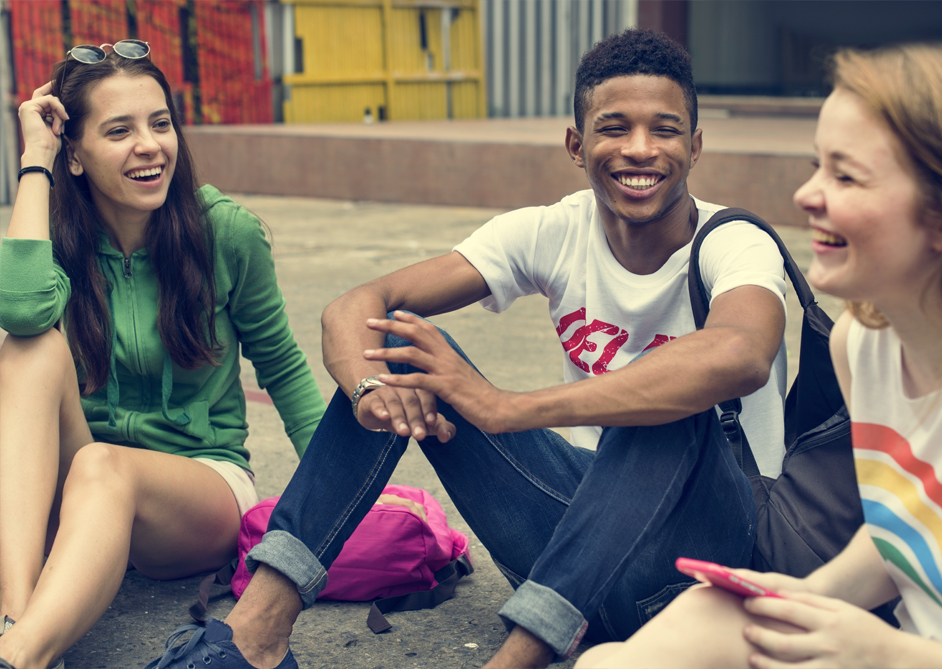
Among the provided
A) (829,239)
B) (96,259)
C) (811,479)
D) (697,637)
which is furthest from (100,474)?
(829,239)

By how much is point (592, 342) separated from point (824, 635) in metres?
1.08

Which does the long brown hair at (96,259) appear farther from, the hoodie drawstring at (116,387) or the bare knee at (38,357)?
the bare knee at (38,357)

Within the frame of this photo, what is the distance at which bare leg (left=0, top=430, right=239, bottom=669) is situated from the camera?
2.04 meters

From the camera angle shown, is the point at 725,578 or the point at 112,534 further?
the point at 112,534

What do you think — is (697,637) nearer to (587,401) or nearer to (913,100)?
(587,401)

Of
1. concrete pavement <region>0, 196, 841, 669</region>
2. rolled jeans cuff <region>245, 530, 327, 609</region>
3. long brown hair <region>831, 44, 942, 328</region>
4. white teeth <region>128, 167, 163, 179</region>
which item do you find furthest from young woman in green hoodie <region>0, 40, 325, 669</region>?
long brown hair <region>831, 44, 942, 328</region>

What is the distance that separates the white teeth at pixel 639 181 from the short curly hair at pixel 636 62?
6.9 inches

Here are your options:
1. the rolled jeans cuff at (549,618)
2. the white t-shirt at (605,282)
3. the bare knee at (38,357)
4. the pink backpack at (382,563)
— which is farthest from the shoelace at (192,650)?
the white t-shirt at (605,282)

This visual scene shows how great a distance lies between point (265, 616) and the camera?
6.90ft

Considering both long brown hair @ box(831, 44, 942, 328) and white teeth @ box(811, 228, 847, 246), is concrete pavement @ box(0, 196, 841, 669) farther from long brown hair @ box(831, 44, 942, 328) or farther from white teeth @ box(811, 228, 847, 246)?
long brown hair @ box(831, 44, 942, 328)

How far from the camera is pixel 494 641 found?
2.44 meters

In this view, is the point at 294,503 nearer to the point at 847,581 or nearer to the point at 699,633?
the point at 699,633

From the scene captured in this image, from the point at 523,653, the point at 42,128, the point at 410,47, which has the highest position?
the point at 410,47

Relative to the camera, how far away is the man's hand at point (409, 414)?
2.09 meters
